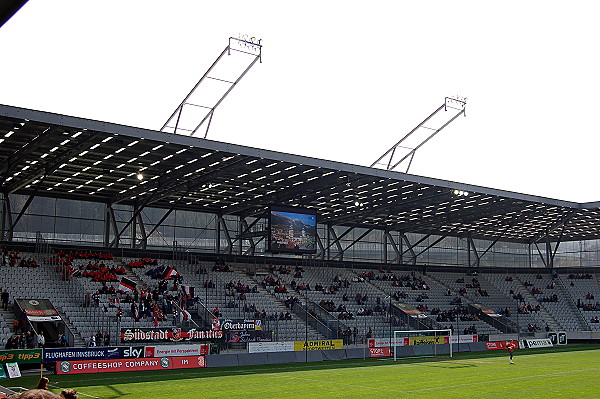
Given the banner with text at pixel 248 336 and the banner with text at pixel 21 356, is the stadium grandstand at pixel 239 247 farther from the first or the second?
the banner with text at pixel 21 356

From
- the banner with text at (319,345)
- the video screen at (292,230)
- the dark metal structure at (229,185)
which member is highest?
the dark metal structure at (229,185)

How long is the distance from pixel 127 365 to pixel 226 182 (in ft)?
56.9

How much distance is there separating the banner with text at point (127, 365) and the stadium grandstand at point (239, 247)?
1.86 meters

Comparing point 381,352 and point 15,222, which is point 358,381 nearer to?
point 381,352

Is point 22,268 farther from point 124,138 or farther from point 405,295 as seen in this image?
point 405,295

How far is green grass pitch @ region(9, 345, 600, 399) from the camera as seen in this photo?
25078mm

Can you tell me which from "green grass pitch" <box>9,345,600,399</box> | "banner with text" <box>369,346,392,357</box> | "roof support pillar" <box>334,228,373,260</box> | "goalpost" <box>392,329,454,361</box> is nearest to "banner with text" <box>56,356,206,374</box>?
"green grass pitch" <box>9,345,600,399</box>

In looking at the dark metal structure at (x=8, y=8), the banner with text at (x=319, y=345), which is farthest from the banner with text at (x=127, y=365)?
the dark metal structure at (x=8, y=8)

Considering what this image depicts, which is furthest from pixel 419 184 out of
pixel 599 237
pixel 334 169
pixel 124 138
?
pixel 599 237

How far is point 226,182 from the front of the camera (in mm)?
48062

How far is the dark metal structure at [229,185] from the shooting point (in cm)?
3612

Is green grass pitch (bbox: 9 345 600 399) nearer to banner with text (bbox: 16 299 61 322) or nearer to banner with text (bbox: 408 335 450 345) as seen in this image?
banner with text (bbox: 16 299 61 322)

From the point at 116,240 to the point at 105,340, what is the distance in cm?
1694

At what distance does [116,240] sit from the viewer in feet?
175
